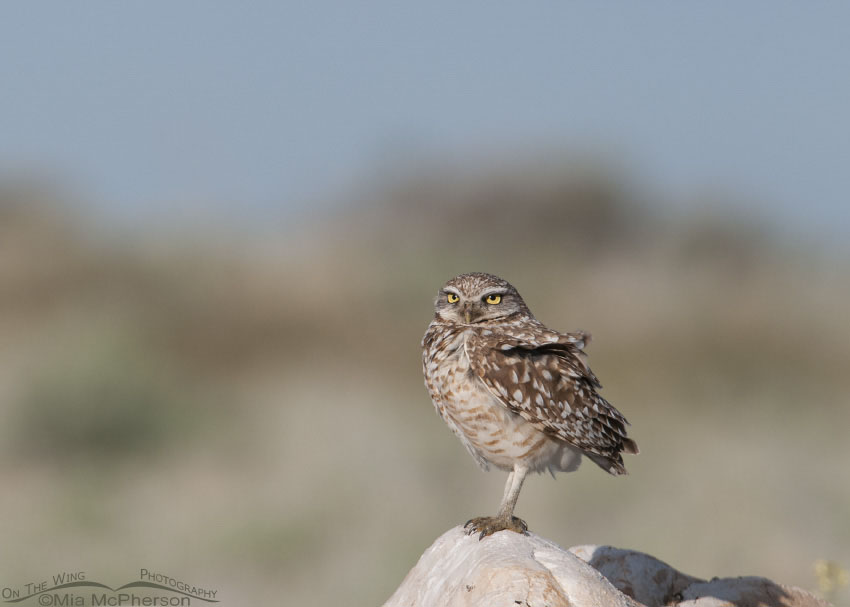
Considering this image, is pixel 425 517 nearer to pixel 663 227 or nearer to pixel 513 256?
pixel 513 256

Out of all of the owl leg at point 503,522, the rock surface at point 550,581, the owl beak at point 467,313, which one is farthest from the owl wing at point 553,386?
the rock surface at point 550,581

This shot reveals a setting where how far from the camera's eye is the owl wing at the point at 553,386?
19.1ft

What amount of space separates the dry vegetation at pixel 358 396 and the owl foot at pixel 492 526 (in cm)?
680

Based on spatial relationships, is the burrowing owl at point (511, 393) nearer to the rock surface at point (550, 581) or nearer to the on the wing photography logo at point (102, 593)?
the rock surface at point (550, 581)

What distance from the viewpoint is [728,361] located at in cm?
2205

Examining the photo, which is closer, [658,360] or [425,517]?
[425,517]

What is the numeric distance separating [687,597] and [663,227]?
1017 inches

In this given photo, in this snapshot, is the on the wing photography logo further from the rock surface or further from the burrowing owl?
the burrowing owl

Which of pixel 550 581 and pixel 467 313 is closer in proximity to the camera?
pixel 550 581

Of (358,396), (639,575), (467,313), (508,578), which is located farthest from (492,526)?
(358,396)

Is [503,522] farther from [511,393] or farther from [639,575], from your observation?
[639,575]

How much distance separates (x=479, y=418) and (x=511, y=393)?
0.23 metres

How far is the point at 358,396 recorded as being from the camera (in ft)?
66.5

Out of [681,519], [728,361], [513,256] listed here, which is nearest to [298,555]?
[681,519]
